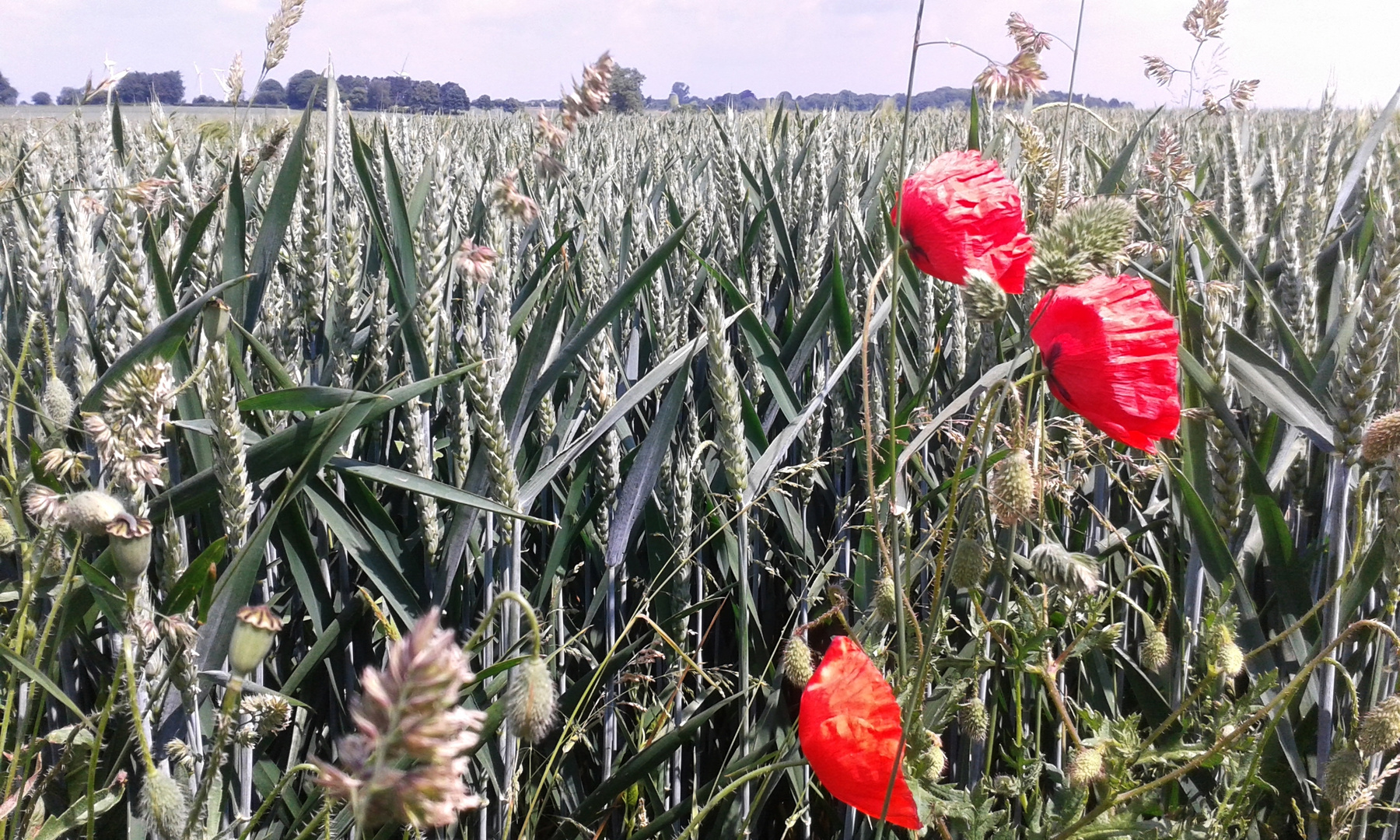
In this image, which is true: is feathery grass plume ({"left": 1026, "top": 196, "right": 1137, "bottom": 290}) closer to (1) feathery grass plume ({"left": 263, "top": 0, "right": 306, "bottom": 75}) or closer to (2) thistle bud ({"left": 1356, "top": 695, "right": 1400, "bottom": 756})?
(2) thistle bud ({"left": 1356, "top": 695, "right": 1400, "bottom": 756})

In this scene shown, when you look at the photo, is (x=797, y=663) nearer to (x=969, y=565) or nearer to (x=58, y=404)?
(x=969, y=565)

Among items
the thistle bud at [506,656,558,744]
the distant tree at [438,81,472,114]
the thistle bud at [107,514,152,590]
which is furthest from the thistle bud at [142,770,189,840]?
the distant tree at [438,81,472,114]

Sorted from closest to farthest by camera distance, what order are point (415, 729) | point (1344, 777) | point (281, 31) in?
point (415, 729)
point (1344, 777)
point (281, 31)

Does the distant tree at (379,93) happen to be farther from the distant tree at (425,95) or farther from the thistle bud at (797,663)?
the thistle bud at (797,663)

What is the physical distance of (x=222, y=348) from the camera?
1.65 ft

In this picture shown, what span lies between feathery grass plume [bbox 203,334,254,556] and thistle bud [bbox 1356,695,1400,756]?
2.18ft

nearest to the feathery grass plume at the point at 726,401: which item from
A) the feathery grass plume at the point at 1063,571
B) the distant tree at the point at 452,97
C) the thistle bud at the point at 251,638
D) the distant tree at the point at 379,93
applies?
the feathery grass plume at the point at 1063,571

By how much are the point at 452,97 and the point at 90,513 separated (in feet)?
4.51

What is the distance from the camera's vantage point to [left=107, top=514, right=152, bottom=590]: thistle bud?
1.34 ft

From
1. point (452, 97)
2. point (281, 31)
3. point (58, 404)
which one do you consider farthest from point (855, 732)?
point (452, 97)

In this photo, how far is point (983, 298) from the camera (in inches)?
19.1

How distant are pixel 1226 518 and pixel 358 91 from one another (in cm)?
180

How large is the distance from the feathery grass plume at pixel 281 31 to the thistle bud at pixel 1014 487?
643mm

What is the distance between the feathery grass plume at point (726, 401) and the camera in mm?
625
